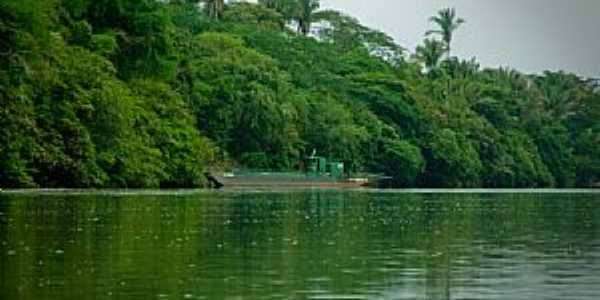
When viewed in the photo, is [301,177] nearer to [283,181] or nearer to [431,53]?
[283,181]

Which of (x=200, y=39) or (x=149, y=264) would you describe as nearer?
(x=149, y=264)

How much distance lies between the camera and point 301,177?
331ft

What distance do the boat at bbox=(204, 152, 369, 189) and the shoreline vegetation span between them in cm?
118

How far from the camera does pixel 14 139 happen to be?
65875 mm

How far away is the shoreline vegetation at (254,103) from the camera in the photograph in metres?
70.4

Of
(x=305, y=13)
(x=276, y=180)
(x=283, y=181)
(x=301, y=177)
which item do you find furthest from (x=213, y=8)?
(x=276, y=180)

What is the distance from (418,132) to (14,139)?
62.6 m

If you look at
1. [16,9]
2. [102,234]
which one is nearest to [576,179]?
[16,9]

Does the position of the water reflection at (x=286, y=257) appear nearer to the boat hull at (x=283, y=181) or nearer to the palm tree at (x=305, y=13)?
the boat hull at (x=283, y=181)

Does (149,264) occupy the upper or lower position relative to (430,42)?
lower

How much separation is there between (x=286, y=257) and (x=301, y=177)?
77157 mm

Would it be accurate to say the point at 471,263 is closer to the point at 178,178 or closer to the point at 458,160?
the point at 178,178

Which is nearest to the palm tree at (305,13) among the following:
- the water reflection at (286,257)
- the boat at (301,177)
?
the boat at (301,177)

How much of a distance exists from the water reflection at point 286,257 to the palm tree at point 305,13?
99.9 metres
